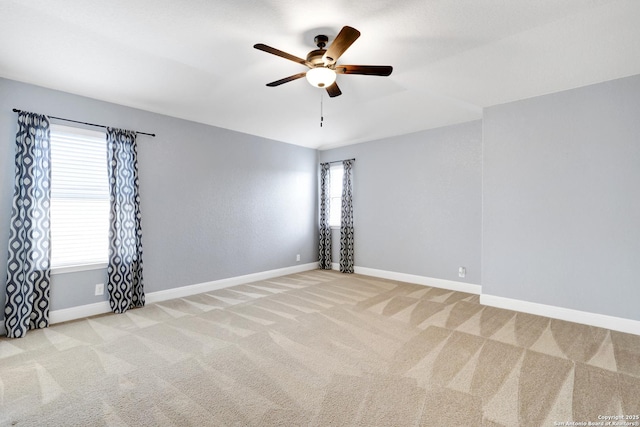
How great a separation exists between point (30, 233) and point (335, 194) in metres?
4.84

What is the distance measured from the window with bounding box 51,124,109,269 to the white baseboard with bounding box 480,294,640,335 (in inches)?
203

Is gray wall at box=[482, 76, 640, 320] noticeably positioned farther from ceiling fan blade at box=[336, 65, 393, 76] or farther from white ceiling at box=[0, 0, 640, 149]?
ceiling fan blade at box=[336, 65, 393, 76]

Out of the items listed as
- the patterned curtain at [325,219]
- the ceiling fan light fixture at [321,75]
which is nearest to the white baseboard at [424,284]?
the patterned curtain at [325,219]

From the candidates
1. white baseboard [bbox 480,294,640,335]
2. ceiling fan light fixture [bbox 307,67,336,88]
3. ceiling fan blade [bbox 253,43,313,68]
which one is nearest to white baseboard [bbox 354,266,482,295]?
white baseboard [bbox 480,294,640,335]

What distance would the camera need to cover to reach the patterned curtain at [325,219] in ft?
21.3

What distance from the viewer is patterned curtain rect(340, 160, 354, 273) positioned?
6117 millimetres

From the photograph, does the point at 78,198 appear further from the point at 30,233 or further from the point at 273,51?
the point at 273,51

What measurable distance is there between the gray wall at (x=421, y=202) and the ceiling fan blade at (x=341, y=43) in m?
3.19

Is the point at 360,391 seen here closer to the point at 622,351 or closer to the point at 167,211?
the point at 622,351

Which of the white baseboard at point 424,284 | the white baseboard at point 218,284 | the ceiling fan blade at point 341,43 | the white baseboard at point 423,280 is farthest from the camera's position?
the white baseboard at point 423,280

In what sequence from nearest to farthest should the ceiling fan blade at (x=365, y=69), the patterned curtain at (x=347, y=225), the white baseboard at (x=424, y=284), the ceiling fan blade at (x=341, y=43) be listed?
the ceiling fan blade at (x=341, y=43) < the ceiling fan blade at (x=365, y=69) < the white baseboard at (x=424, y=284) < the patterned curtain at (x=347, y=225)

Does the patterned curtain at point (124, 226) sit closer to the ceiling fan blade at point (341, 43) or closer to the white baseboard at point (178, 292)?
the white baseboard at point (178, 292)

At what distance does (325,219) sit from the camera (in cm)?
655

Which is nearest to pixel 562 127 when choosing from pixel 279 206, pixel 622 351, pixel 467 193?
pixel 467 193
